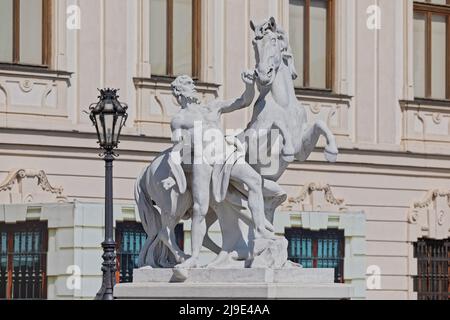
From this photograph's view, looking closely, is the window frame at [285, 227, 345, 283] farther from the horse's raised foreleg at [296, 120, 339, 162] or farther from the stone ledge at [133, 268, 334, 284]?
the stone ledge at [133, 268, 334, 284]

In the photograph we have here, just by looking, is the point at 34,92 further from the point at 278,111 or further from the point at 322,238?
the point at 278,111

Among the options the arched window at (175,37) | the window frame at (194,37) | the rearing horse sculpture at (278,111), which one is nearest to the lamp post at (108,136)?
the rearing horse sculpture at (278,111)

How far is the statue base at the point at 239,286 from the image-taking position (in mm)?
22578

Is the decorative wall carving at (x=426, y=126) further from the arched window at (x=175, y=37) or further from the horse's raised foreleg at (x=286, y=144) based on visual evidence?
the horse's raised foreleg at (x=286, y=144)

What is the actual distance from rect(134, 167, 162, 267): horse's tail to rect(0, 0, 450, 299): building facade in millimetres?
6422

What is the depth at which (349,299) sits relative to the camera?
22984mm

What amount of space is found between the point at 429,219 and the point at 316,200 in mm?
2388

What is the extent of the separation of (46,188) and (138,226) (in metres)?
1.87

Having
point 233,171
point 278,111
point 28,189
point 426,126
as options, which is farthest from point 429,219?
point 233,171

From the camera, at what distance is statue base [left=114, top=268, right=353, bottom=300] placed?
889 inches

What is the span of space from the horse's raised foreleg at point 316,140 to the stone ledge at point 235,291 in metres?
1.53

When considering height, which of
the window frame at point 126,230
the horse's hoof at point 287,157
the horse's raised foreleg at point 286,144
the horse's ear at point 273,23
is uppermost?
the horse's ear at point 273,23
